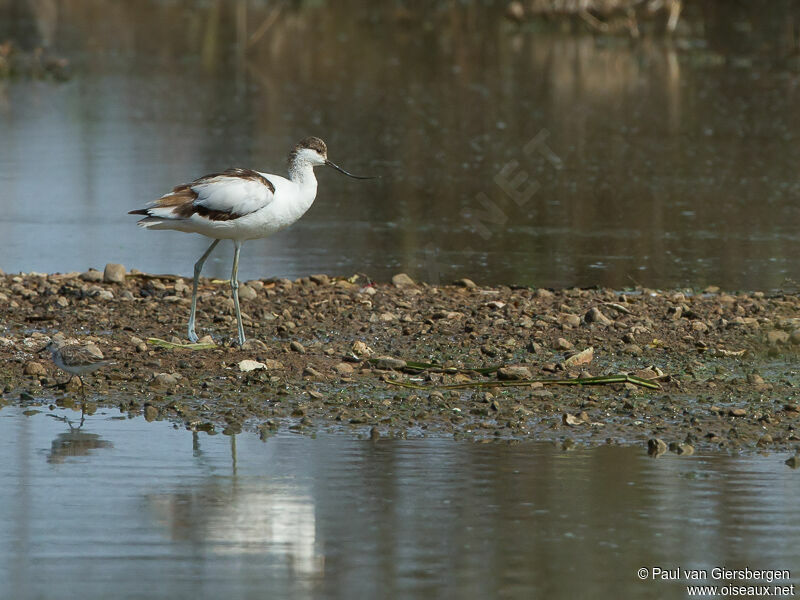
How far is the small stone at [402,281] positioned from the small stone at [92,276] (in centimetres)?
227

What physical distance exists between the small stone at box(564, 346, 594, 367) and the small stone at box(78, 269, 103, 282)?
13.2ft

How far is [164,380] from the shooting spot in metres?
8.07

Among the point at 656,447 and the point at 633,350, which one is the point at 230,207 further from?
the point at 656,447

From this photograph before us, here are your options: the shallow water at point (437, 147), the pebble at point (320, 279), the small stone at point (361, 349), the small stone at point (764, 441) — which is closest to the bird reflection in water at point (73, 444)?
the small stone at point (361, 349)

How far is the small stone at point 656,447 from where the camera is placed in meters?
6.91

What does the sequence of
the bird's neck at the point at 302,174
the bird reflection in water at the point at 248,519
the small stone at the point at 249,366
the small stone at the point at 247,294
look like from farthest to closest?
the small stone at the point at 247,294 → the bird's neck at the point at 302,174 → the small stone at the point at 249,366 → the bird reflection in water at the point at 248,519

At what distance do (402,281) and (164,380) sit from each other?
3.36 metres

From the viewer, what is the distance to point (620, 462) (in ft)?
22.2

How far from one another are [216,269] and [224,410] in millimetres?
4557

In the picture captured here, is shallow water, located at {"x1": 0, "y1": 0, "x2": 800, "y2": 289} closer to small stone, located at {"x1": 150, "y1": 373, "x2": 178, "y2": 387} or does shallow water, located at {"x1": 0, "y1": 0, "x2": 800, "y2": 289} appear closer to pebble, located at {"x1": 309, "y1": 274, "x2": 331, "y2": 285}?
pebble, located at {"x1": 309, "y1": 274, "x2": 331, "y2": 285}

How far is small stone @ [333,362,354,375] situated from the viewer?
8.34 m

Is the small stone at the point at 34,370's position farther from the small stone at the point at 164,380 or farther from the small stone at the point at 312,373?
the small stone at the point at 312,373

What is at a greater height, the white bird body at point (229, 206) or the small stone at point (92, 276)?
the white bird body at point (229, 206)

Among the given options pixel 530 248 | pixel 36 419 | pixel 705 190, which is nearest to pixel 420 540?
pixel 36 419
